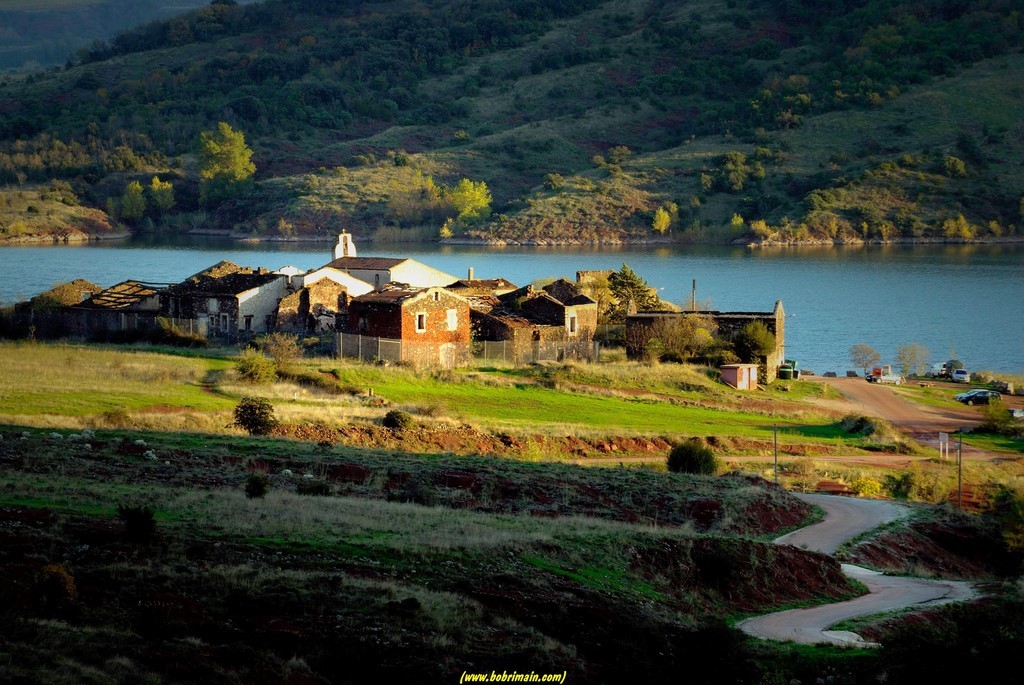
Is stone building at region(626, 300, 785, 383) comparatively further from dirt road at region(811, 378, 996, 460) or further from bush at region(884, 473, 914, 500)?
bush at region(884, 473, 914, 500)

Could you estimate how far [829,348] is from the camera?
82688mm

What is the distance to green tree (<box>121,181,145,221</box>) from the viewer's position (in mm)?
187125

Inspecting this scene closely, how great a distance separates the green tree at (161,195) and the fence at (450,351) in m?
148

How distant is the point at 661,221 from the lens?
16788cm

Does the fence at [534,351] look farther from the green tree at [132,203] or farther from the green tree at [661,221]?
the green tree at [132,203]

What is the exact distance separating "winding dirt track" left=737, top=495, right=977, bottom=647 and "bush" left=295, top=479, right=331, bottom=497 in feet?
27.7

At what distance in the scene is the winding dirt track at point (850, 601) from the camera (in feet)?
60.7

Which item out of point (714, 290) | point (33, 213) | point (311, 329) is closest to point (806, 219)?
point (714, 290)

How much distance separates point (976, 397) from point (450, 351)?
2304 centimetres

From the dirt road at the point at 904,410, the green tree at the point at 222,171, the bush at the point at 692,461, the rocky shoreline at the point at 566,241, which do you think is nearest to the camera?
the bush at the point at 692,461

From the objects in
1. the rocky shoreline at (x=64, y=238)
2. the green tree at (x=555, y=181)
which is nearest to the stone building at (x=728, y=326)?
the rocky shoreline at (x=64, y=238)

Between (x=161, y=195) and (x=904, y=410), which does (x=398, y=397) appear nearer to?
(x=904, y=410)

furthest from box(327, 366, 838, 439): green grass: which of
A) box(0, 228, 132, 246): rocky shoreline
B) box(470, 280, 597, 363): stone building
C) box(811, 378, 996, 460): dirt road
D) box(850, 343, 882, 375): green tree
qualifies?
box(0, 228, 132, 246): rocky shoreline

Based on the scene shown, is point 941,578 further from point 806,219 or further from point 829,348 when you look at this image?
point 806,219
